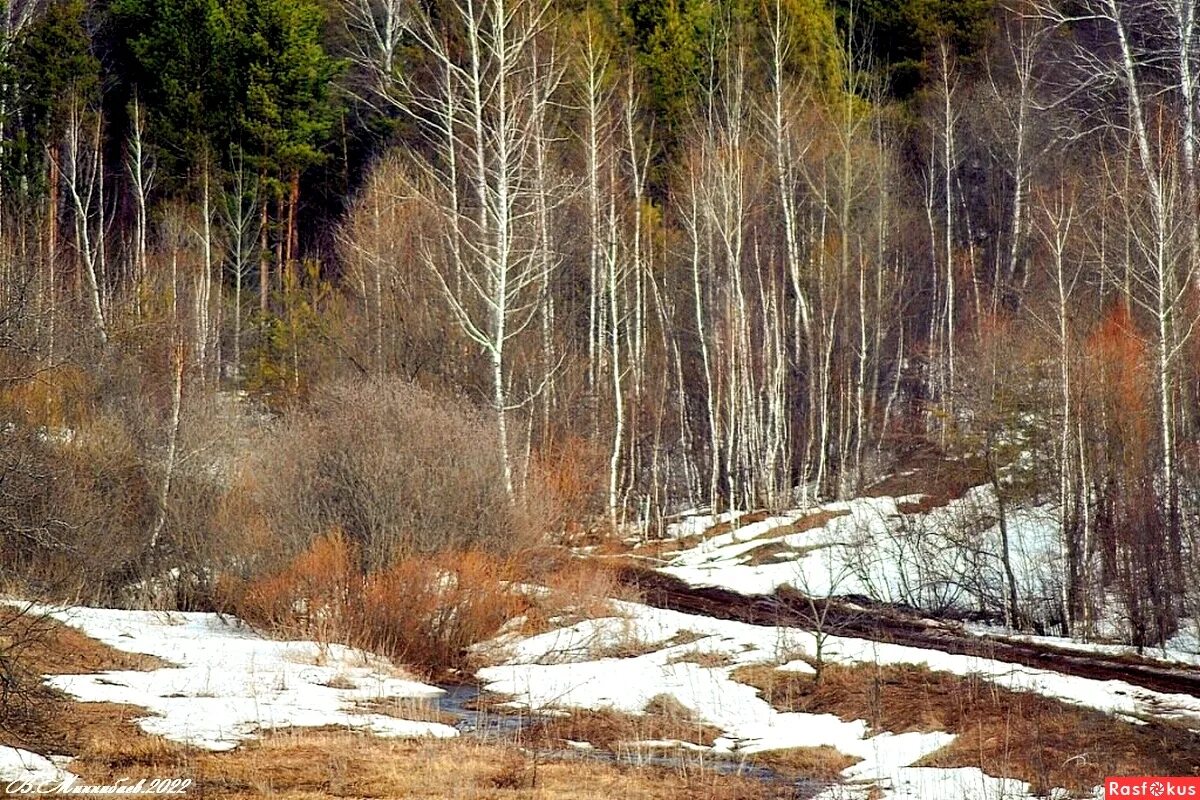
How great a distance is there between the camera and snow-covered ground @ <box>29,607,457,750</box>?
40.4 ft

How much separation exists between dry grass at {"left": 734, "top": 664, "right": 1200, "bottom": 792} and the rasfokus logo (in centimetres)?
18

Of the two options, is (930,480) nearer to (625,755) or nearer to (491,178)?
(491,178)

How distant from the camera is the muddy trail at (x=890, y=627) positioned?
1469 cm

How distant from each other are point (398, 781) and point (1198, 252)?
663 inches

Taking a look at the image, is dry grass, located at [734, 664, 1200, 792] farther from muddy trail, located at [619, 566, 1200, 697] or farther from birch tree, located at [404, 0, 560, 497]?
birch tree, located at [404, 0, 560, 497]

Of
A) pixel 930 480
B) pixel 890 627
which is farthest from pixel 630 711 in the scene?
pixel 930 480

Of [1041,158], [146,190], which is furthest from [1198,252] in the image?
[146,190]

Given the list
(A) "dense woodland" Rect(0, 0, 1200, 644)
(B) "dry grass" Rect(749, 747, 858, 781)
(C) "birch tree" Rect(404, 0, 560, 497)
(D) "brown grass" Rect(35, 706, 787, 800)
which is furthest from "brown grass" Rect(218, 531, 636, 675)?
(B) "dry grass" Rect(749, 747, 858, 781)

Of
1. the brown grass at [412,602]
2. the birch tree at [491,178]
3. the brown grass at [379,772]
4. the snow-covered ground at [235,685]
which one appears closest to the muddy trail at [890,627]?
the brown grass at [412,602]

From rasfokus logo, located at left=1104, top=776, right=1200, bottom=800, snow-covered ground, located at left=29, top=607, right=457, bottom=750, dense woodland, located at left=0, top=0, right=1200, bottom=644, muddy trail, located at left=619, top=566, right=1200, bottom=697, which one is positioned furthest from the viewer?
dense woodland, located at left=0, top=0, right=1200, bottom=644

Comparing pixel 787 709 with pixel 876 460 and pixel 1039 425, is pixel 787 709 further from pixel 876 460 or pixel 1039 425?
pixel 876 460

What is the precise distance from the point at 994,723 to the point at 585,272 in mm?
24101

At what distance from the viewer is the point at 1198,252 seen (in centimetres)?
2172

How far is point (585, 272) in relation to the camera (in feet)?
115
